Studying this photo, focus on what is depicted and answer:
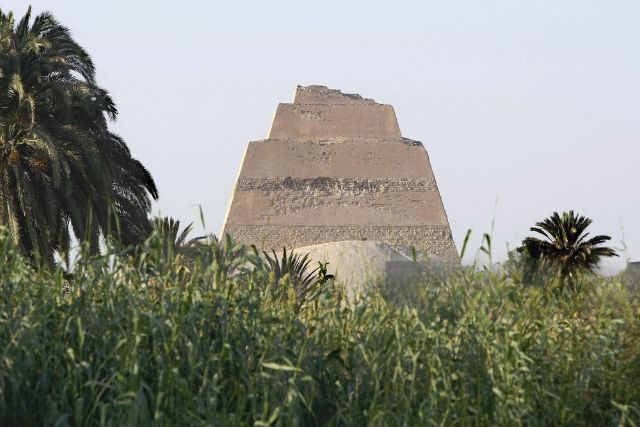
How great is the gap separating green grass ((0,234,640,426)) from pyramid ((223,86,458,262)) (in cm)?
4303

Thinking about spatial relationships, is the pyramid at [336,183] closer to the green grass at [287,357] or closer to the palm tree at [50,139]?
the palm tree at [50,139]

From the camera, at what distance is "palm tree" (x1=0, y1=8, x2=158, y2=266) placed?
19359 millimetres

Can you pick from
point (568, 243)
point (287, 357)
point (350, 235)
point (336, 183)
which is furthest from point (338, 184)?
point (287, 357)

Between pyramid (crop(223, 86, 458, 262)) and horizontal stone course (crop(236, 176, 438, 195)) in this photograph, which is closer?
pyramid (crop(223, 86, 458, 262))

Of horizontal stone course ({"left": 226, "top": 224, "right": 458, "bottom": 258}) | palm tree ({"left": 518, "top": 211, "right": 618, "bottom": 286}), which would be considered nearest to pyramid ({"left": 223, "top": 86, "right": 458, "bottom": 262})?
horizontal stone course ({"left": 226, "top": 224, "right": 458, "bottom": 258})

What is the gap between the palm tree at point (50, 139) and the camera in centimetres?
1936

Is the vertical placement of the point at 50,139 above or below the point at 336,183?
below

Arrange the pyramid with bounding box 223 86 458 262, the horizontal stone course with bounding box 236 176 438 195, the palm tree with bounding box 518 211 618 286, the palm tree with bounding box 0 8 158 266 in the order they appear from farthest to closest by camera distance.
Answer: the horizontal stone course with bounding box 236 176 438 195 → the pyramid with bounding box 223 86 458 262 → the palm tree with bounding box 518 211 618 286 → the palm tree with bounding box 0 8 158 266

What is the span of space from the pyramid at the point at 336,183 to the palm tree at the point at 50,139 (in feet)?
101

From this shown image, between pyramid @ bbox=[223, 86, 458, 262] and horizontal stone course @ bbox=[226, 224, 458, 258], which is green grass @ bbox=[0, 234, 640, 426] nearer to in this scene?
pyramid @ bbox=[223, 86, 458, 262]

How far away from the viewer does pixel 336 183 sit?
53.6m

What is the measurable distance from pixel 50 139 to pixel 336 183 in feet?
115

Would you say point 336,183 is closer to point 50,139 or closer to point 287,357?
point 50,139

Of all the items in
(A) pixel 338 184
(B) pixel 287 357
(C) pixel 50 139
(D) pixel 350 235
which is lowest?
(B) pixel 287 357
